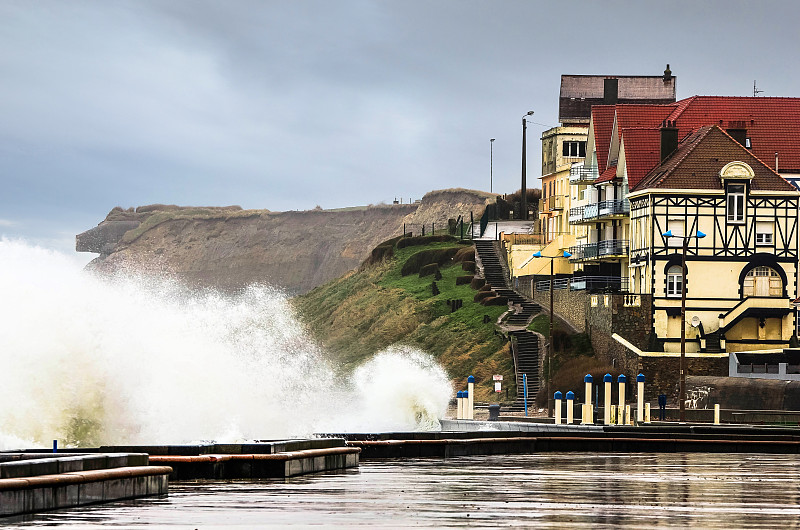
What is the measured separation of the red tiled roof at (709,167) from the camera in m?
71.2

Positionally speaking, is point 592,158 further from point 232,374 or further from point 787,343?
point 232,374

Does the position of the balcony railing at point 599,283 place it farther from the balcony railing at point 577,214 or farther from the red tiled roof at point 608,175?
the red tiled roof at point 608,175

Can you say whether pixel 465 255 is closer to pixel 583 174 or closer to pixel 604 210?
pixel 583 174

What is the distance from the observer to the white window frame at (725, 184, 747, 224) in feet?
234

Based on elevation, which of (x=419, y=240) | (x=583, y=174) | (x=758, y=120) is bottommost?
(x=419, y=240)

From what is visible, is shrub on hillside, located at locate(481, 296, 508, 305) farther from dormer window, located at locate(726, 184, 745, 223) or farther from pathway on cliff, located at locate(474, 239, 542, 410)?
dormer window, located at locate(726, 184, 745, 223)

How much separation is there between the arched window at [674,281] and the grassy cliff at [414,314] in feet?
32.1

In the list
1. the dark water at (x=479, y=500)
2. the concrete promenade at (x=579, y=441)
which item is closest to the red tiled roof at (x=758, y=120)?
the concrete promenade at (x=579, y=441)

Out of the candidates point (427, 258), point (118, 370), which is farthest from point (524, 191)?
point (118, 370)

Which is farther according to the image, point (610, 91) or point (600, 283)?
point (610, 91)

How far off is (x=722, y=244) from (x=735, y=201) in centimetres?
234

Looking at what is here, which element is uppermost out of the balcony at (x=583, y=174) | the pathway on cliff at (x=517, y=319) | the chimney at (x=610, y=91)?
the chimney at (x=610, y=91)

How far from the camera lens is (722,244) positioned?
7131cm

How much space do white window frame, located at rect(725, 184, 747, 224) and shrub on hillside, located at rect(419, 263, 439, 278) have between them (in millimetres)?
43220
